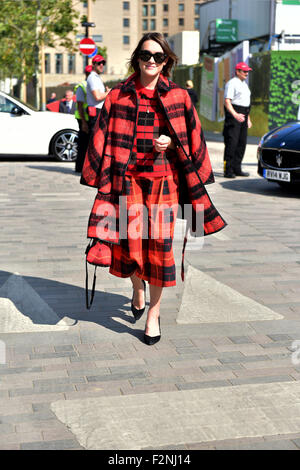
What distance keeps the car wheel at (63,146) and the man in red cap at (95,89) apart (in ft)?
12.2

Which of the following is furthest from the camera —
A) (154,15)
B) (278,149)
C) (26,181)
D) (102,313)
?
(154,15)

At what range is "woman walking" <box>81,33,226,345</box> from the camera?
424 cm

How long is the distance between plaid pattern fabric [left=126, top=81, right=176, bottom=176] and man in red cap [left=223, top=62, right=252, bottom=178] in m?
8.31

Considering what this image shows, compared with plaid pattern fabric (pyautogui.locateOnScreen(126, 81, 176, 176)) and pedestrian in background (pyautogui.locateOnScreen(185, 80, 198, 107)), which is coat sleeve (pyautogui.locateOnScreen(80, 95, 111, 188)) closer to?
plaid pattern fabric (pyautogui.locateOnScreen(126, 81, 176, 176))

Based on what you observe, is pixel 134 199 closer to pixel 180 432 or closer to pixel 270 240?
pixel 180 432

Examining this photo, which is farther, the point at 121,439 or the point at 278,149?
the point at 278,149

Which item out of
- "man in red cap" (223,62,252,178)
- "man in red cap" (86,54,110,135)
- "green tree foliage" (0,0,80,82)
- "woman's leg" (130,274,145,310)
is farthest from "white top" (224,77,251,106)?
"green tree foliage" (0,0,80,82)

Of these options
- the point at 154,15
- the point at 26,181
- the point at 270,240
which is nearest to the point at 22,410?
the point at 270,240

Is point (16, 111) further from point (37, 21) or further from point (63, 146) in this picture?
point (37, 21)

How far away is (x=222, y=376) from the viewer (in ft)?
12.8

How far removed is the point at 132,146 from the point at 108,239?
56 centimetres

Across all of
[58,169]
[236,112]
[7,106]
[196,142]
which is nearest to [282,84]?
[7,106]

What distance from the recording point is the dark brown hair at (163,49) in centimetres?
421
